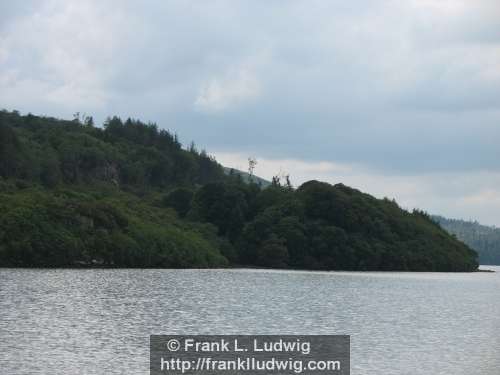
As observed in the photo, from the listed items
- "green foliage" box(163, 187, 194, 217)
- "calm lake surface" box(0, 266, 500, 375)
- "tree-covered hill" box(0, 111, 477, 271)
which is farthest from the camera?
"green foliage" box(163, 187, 194, 217)

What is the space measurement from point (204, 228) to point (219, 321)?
10793 cm

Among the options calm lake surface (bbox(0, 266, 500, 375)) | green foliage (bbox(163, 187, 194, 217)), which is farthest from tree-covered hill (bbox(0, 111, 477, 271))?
calm lake surface (bbox(0, 266, 500, 375))

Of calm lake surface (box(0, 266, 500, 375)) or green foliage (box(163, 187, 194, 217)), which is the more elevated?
green foliage (box(163, 187, 194, 217))

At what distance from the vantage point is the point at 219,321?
55.4 m

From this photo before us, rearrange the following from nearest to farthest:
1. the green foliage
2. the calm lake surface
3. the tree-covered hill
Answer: the calm lake surface, the tree-covered hill, the green foliage

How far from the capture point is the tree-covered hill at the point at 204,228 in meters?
123

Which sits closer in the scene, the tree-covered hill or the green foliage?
the tree-covered hill

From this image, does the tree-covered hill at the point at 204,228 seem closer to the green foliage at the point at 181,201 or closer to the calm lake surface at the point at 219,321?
the green foliage at the point at 181,201

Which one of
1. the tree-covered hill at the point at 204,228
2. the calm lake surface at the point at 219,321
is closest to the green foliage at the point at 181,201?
the tree-covered hill at the point at 204,228

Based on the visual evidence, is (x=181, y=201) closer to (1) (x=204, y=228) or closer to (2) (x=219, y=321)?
(1) (x=204, y=228)

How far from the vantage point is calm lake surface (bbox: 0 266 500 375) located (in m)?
39.4

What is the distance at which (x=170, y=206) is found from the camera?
18925 cm

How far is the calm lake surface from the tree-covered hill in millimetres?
29056

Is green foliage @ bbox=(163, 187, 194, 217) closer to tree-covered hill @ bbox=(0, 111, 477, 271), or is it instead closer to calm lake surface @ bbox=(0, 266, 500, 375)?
tree-covered hill @ bbox=(0, 111, 477, 271)
